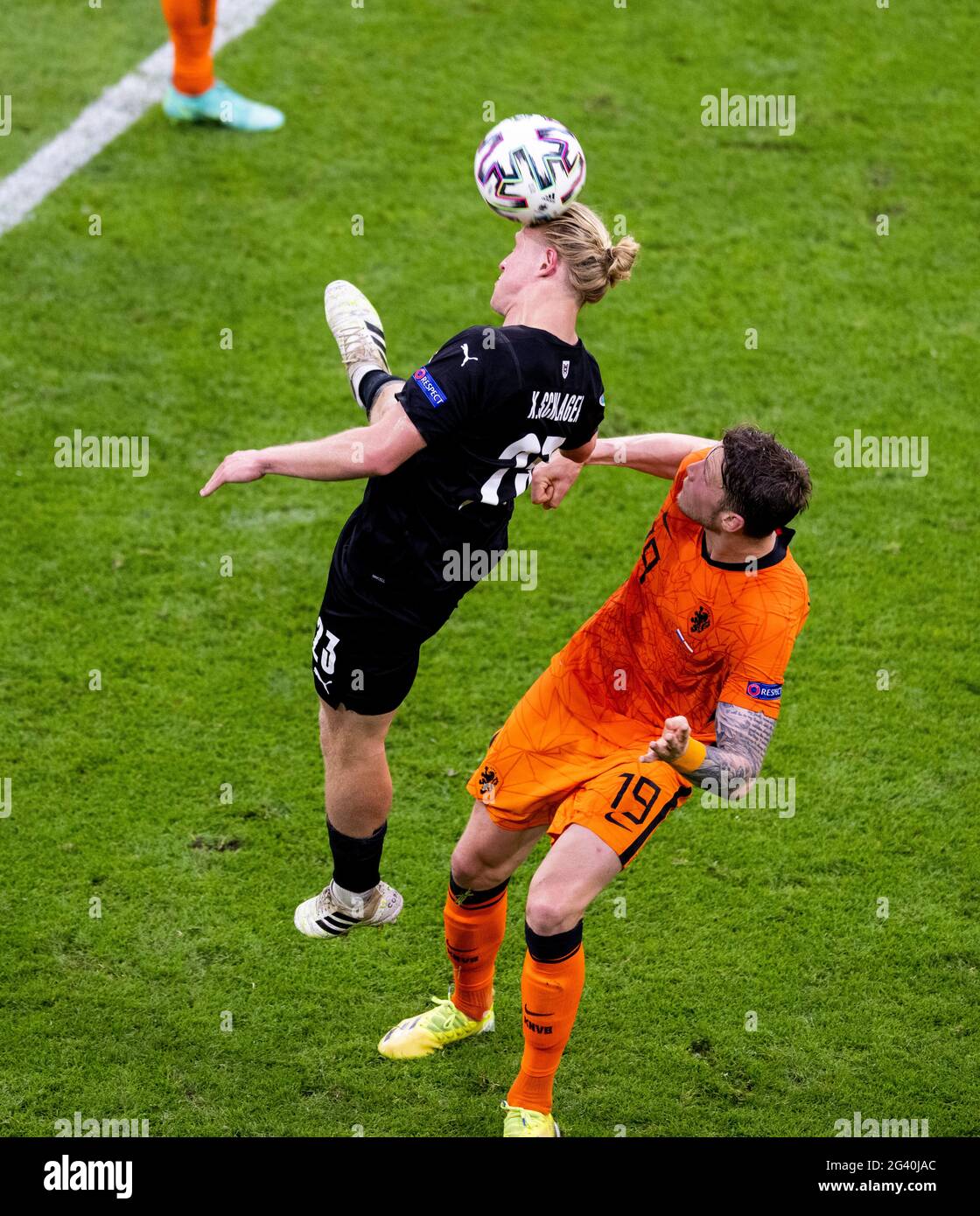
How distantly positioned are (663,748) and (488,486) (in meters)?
0.92

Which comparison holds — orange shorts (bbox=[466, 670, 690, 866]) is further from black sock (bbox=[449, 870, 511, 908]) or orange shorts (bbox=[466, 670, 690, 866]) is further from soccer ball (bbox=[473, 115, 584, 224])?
soccer ball (bbox=[473, 115, 584, 224])

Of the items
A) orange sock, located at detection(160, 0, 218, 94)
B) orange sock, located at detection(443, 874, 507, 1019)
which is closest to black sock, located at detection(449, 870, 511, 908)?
orange sock, located at detection(443, 874, 507, 1019)

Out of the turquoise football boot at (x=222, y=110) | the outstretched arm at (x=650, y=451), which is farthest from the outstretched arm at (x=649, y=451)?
the turquoise football boot at (x=222, y=110)

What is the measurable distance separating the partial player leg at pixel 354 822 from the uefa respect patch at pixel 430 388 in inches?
46.6

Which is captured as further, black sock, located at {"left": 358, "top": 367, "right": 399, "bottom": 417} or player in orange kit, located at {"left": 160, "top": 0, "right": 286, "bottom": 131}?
player in orange kit, located at {"left": 160, "top": 0, "right": 286, "bottom": 131}

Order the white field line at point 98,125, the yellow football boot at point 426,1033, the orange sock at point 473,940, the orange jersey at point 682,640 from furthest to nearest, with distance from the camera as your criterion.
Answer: the white field line at point 98,125 → the yellow football boot at point 426,1033 → the orange sock at point 473,940 → the orange jersey at point 682,640

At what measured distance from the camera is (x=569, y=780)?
15.7ft

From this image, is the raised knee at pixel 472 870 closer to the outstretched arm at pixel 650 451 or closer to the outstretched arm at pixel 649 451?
the outstretched arm at pixel 649 451

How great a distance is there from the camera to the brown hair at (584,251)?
438cm

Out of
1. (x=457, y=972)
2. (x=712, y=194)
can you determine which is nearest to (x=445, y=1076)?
(x=457, y=972)

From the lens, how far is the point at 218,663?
6.66 meters

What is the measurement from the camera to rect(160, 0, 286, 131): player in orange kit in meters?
9.75

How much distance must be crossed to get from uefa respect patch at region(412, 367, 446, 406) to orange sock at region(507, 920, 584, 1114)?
5.25 ft
